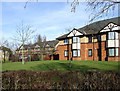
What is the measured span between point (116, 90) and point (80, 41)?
24516mm

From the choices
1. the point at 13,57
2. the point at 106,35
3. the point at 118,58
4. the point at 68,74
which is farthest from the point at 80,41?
the point at 68,74

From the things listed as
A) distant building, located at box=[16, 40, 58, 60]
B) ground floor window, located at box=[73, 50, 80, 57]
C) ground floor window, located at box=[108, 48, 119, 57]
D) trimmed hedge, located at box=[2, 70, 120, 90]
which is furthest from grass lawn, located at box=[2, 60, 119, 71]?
distant building, located at box=[16, 40, 58, 60]

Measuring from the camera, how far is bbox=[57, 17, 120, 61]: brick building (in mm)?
25859

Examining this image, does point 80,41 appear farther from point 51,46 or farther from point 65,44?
point 51,46

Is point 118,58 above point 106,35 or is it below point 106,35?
below

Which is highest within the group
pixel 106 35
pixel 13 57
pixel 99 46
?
pixel 106 35

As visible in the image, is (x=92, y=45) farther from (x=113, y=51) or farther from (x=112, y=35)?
(x=112, y=35)

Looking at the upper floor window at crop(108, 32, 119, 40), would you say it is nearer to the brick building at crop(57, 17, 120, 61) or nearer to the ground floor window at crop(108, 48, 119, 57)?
the brick building at crop(57, 17, 120, 61)

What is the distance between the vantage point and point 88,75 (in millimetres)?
6891

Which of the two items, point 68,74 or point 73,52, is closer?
point 68,74

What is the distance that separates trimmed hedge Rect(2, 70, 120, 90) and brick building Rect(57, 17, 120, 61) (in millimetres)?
19482

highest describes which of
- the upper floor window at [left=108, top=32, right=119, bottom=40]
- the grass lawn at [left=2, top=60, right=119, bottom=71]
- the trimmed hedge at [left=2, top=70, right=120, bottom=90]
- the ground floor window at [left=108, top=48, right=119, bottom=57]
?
the upper floor window at [left=108, top=32, right=119, bottom=40]

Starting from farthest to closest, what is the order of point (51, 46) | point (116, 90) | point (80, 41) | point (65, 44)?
1. point (51, 46)
2. point (65, 44)
3. point (80, 41)
4. point (116, 90)

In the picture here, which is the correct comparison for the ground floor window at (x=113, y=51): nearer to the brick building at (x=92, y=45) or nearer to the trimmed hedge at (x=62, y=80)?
the brick building at (x=92, y=45)
